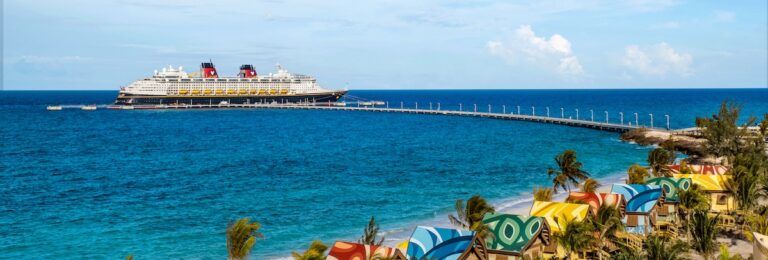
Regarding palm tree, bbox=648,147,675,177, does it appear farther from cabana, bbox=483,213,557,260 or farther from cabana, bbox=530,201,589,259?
cabana, bbox=483,213,557,260

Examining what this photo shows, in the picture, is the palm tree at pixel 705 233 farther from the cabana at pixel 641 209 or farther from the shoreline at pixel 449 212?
the shoreline at pixel 449 212

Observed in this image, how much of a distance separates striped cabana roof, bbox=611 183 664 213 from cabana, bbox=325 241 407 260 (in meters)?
17.1

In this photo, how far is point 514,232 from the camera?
32.4 meters

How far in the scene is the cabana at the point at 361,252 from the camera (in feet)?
92.3

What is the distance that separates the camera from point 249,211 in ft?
168

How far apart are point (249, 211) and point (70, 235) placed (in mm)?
12392

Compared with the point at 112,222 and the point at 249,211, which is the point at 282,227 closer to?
the point at 249,211

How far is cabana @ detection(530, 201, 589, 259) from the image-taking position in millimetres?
33531

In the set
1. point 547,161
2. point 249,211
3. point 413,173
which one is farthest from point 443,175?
point 249,211

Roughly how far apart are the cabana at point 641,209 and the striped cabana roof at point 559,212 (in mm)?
4646

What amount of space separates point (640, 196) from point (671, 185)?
12.4 feet

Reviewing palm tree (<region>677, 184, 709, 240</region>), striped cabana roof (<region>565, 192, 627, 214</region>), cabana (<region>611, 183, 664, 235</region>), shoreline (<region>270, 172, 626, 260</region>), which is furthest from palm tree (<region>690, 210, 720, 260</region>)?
shoreline (<region>270, 172, 626, 260</region>)

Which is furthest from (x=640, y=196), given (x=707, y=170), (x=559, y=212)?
(x=707, y=170)

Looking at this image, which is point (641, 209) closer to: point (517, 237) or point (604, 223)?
point (604, 223)
